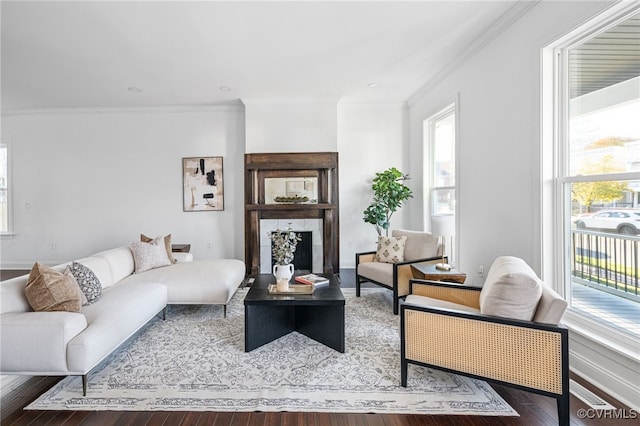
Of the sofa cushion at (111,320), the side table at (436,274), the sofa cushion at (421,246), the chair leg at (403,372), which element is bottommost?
the chair leg at (403,372)

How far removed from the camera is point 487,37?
3.12 meters

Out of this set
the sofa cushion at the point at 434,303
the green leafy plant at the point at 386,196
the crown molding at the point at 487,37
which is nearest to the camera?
the sofa cushion at the point at 434,303

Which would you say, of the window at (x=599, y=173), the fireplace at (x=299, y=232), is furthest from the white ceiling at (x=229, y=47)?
the fireplace at (x=299, y=232)

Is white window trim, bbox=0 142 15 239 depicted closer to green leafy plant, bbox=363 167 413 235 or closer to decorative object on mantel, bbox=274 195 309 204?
decorative object on mantel, bbox=274 195 309 204

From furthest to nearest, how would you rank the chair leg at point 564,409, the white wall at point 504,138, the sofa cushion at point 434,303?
the white wall at point 504,138 → the sofa cushion at point 434,303 → the chair leg at point 564,409

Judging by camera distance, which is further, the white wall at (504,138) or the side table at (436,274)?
the side table at (436,274)

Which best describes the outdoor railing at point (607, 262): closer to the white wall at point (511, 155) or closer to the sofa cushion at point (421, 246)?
the white wall at point (511, 155)

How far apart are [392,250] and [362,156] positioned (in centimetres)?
220

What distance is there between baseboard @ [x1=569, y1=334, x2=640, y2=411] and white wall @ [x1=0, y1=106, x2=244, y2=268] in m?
4.75

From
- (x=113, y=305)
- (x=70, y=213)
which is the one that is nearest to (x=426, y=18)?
(x=113, y=305)

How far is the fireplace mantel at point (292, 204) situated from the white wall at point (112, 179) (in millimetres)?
463

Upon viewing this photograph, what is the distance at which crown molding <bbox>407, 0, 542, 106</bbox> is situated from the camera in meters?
2.65

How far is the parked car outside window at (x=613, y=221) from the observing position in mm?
1943

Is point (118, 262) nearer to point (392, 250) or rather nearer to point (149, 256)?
point (149, 256)
